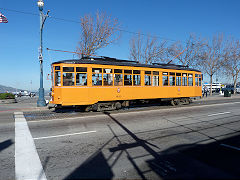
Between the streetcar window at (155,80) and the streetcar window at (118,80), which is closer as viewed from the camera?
the streetcar window at (118,80)

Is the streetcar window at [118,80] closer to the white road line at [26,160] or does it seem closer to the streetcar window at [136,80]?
the streetcar window at [136,80]

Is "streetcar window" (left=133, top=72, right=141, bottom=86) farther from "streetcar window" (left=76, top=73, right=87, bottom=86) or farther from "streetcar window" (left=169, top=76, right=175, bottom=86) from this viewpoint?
"streetcar window" (left=76, top=73, right=87, bottom=86)

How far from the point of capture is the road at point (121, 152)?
368 centimetres

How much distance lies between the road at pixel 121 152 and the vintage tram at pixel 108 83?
10.9 ft

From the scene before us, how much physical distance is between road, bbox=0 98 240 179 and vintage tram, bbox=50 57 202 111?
3.31 meters

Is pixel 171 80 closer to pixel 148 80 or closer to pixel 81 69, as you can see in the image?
pixel 148 80

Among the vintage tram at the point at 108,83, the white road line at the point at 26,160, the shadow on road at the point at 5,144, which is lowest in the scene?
the white road line at the point at 26,160

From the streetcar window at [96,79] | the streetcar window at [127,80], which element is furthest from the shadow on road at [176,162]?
the streetcar window at [127,80]

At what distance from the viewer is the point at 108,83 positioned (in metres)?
11.5

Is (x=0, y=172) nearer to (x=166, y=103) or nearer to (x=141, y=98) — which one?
(x=141, y=98)

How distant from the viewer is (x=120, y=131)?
23.1 feet

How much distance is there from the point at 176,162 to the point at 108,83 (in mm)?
7985

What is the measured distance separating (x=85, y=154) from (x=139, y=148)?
5.10 ft

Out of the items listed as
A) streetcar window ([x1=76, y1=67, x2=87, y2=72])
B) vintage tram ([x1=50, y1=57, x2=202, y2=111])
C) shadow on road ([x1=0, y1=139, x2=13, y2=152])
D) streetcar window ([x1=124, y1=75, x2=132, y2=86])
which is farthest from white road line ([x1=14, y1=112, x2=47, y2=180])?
streetcar window ([x1=124, y1=75, x2=132, y2=86])
